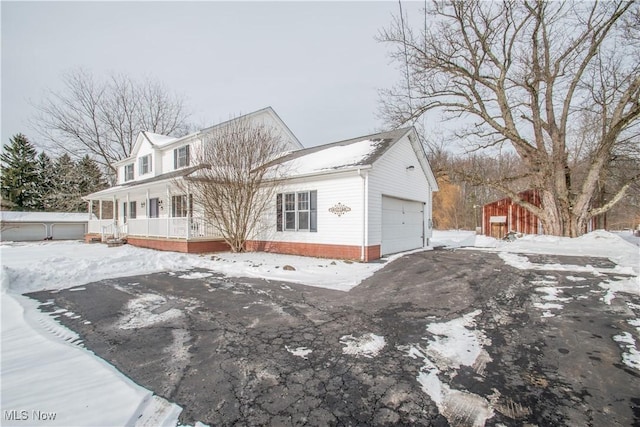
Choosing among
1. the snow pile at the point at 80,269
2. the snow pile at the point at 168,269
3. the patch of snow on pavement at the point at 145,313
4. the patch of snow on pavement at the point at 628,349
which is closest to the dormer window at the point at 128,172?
the snow pile at the point at 80,269

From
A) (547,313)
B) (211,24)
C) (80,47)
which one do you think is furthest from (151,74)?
(547,313)

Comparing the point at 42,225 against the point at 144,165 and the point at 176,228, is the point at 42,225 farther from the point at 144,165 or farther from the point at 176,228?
the point at 176,228

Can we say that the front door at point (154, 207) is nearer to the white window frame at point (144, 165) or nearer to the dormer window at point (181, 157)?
the dormer window at point (181, 157)

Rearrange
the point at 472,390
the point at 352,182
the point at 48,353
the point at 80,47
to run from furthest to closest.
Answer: the point at 80,47
the point at 352,182
the point at 48,353
the point at 472,390

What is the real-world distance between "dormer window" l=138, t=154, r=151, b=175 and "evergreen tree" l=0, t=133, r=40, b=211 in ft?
71.5

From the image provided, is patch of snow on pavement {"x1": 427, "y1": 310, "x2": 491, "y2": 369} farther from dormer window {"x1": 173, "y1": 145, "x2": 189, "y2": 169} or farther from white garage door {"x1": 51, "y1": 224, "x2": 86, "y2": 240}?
white garage door {"x1": 51, "y1": 224, "x2": 86, "y2": 240}

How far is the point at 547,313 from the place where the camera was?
455cm

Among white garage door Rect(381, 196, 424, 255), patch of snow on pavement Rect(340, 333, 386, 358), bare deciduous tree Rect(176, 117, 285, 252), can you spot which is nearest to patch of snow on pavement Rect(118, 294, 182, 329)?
patch of snow on pavement Rect(340, 333, 386, 358)

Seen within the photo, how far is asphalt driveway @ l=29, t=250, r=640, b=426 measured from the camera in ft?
7.63

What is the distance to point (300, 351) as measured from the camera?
3354 mm

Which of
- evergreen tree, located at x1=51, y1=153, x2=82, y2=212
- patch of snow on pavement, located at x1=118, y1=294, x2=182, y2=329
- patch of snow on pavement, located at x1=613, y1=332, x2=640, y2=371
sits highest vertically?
evergreen tree, located at x1=51, y1=153, x2=82, y2=212

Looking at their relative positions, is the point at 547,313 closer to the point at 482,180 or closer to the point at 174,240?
the point at 482,180

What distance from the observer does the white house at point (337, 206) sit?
10.1 metres

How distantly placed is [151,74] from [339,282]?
30.9 metres
